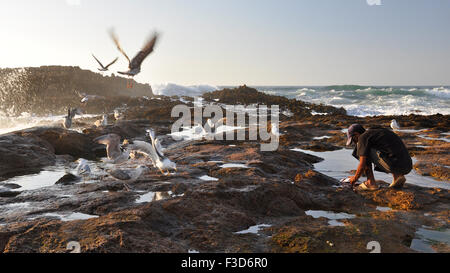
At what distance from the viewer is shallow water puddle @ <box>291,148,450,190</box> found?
6186 mm

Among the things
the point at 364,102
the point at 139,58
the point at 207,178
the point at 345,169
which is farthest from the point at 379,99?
the point at 207,178

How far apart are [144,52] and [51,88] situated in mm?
31652

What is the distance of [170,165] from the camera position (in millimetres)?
6344

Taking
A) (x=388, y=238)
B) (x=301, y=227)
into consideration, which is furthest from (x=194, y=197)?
(x=388, y=238)

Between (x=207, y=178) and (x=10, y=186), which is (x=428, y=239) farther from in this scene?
(x=10, y=186)

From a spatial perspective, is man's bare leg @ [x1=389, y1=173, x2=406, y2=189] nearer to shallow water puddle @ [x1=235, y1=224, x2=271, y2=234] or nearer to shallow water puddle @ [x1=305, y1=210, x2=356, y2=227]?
shallow water puddle @ [x1=305, y1=210, x2=356, y2=227]

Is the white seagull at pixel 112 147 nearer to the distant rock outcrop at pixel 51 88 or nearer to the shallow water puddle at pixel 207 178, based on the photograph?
the shallow water puddle at pixel 207 178

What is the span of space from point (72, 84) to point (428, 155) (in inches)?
1529

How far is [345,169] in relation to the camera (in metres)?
7.46

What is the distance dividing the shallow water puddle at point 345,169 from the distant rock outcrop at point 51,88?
81.7 feet

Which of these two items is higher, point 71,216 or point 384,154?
point 384,154

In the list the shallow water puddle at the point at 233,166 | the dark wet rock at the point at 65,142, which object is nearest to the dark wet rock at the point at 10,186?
the dark wet rock at the point at 65,142

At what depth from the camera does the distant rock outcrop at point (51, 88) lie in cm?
2898
